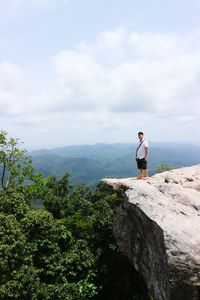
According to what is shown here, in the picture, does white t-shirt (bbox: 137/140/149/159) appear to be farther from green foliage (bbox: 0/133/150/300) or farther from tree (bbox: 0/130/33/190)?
tree (bbox: 0/130/33/190)

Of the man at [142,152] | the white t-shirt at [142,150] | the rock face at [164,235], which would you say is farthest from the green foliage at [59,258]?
the white t-shirt at [142,150]

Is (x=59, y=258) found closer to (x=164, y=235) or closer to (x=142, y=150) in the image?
(x=142, y=150)

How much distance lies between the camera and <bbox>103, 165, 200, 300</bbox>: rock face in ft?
50.4

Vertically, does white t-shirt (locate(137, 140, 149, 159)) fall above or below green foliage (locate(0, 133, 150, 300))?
above

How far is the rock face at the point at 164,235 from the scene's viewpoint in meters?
15.4

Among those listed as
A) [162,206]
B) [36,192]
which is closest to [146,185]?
[162,206]

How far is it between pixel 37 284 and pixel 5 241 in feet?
13.8

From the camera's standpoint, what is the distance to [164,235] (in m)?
16.1

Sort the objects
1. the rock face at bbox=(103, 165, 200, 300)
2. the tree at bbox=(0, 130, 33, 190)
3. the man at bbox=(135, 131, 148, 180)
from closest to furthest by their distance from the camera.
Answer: the rock face at bbox=(103, 165, 200, 300), the man at bbox=(135, 131, 148, 180), the tree at bbox=(0, 130, 33, 190)

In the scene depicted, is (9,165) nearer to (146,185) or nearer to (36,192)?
(36,192)

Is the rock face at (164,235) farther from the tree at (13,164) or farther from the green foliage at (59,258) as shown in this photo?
the tree at (13,164)

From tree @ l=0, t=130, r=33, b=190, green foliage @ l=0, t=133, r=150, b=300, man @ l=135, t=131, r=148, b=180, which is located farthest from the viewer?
tree @ l=0, t=130, r=33, b=190

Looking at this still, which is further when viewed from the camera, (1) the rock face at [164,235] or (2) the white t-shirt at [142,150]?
(2) the white t-shirt at [142,150]

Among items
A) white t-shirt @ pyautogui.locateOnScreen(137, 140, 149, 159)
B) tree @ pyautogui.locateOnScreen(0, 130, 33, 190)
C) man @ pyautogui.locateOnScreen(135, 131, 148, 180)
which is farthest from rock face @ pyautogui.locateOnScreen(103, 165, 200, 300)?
tree @ pyautogui.locateOnScreen(0, 130, 33, 190)
